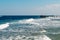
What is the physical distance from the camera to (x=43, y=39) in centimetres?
1420

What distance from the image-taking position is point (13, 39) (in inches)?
533

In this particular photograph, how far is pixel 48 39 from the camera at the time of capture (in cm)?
1424

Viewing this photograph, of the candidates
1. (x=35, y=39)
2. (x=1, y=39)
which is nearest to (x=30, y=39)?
(x=35, y=39)

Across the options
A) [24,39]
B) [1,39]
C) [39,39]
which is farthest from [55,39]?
[1,39]

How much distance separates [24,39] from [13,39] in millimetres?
915

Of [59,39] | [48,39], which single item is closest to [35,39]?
[48,39]

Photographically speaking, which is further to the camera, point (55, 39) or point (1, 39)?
point (55, 39)

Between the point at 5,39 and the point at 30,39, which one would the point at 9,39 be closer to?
the point at 5,39

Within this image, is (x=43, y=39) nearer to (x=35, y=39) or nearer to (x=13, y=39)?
(x=35, y=39)

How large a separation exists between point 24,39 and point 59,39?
301 cm

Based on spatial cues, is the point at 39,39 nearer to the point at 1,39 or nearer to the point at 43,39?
the point at 43,39

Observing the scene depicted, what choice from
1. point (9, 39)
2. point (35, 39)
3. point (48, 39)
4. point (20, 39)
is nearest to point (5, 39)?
point (9, 39)

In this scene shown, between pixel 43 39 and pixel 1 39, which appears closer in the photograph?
pixel 1 39

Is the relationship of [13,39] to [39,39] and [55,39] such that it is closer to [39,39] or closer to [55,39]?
[39,39]
